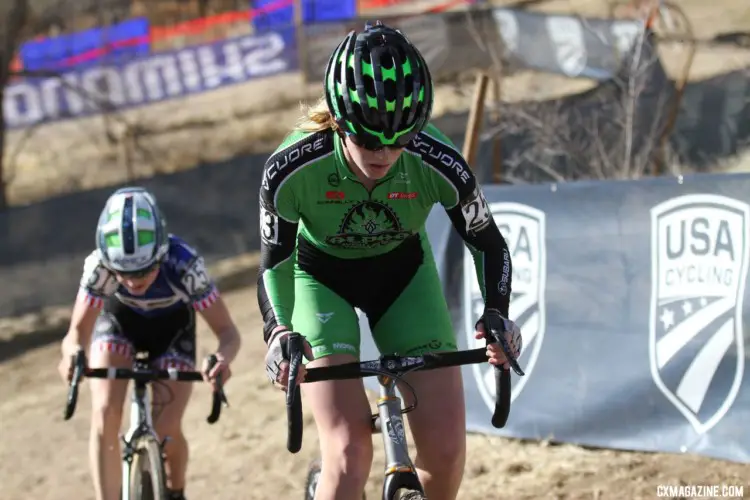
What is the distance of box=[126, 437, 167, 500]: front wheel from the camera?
198 inches

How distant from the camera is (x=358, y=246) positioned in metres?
4.00

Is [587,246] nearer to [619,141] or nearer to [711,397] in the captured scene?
[711,397]

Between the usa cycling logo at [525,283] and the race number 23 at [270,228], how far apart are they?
3.17 metres

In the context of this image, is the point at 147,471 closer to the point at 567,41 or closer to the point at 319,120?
the point at 319,120

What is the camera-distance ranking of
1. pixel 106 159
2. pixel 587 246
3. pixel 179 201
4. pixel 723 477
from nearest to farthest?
pixel 723 477 → pixel 587 246 → pixel 179 201 → pixel 106 159

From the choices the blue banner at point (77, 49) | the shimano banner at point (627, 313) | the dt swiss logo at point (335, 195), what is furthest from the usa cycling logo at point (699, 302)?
the blue banner at point (77, 49)

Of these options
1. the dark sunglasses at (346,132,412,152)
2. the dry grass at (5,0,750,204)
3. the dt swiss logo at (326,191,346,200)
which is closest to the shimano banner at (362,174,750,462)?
the dt swiss logo at (326,191,346,200)

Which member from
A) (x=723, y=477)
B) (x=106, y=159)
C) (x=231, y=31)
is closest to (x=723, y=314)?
(x=723, y=477)

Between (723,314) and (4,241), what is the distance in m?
9.07

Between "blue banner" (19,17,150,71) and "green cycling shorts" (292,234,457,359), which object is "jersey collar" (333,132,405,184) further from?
"blue banner" (19,17,150,71)

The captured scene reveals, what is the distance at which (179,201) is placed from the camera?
13.3 metres

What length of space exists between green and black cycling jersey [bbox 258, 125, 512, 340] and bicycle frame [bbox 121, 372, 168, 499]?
1.70m

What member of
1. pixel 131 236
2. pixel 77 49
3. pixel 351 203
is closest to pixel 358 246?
pixel 351 203

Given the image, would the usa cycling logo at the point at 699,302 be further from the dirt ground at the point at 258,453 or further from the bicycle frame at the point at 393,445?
the bicycle frame at the point at 393,445
